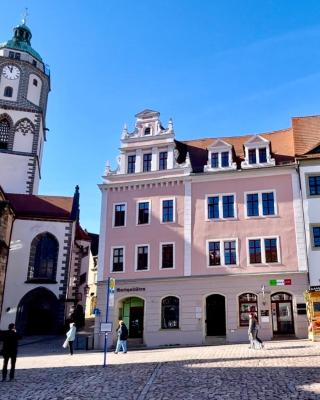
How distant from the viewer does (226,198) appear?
29.9 meters

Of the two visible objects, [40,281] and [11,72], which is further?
[11,72]

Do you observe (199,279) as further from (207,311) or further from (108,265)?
(108,265)

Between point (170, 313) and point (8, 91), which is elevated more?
point (8, 91)

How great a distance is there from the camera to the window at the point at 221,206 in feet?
96.7

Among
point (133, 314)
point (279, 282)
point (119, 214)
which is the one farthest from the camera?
point (119, 214)

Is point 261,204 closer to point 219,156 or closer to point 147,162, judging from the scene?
point 219,156

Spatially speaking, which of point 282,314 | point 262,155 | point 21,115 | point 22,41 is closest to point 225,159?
point 262,155

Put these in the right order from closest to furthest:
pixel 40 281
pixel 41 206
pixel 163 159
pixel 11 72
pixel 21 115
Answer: pixel 163 159 → pixel 40 281 → pixel 41 206 → pixel 21 115 → pixel 11 72

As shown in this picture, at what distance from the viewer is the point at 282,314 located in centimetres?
2683

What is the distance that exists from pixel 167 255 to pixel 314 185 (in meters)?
10.6

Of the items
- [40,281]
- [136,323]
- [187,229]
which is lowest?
[136,323]

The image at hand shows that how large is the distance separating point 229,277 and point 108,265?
8511 mm

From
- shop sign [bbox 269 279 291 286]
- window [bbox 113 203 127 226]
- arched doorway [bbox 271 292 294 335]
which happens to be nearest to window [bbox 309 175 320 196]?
shop sign [bbox 269 279 291 286]

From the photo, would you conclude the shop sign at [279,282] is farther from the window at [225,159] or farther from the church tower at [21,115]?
the church tower at [21,115]
